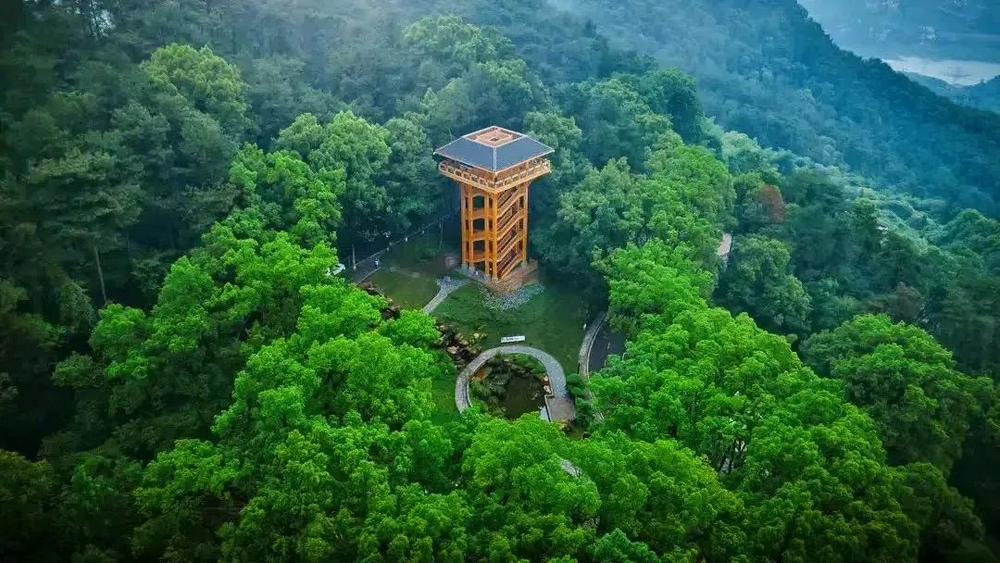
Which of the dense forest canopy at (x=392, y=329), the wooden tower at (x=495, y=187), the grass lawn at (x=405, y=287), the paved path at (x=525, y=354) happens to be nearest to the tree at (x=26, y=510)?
the dense forest canopy at (x=392, y=329)

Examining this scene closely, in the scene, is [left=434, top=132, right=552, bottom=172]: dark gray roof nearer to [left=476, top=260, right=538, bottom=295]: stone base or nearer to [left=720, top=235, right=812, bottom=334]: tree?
[left=476, top=260, right=538, bottom=295]: stone base

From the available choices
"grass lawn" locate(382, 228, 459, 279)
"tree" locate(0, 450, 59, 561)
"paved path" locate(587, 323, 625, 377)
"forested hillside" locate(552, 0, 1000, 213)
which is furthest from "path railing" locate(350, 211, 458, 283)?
"forested hillside" locate(552, 0, 1000, 213)

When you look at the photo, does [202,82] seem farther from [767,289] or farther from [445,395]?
[767,289]

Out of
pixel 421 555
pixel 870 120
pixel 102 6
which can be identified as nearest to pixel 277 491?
pixel 421 555

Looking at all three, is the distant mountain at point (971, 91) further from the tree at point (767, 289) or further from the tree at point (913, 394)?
the tree at point (913, 394)

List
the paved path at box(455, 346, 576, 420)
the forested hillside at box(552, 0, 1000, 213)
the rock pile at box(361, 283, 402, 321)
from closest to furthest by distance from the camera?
the paved path at box(455, 346, 576, 420), the rock pile at box(361, 283, 402, 321), the forested hillside at box(552, 0, 1000, 213)

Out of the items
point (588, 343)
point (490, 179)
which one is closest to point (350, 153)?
point (490, 179)
